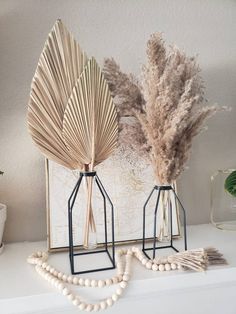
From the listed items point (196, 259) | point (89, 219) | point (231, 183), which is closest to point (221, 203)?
point (231, 183)

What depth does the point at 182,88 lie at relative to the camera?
2.11 feet

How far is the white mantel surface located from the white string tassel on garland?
0.4 inches

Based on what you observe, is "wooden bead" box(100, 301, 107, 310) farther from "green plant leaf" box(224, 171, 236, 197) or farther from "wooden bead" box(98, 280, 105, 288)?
"green plant leaf" box(224, 171, 236, 197)

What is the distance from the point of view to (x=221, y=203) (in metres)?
0.90

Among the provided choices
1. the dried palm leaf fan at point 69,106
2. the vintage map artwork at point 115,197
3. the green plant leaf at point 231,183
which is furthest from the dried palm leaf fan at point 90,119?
the green plant leaf at point 231,183

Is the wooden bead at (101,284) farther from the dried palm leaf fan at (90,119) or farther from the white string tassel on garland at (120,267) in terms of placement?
the dried palm leaf fan at (90,119)

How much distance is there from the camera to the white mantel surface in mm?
550

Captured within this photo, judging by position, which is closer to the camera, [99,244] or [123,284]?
[123,284]

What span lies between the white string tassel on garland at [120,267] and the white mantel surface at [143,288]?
0.04 ft

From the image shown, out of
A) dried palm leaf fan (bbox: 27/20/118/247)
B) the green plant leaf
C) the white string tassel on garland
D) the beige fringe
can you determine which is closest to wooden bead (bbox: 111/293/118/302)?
the white string tassel on garland

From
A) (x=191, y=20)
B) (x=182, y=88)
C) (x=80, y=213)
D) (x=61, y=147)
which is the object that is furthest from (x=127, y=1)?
(x=80, y=213)

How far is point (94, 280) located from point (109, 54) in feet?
1.74

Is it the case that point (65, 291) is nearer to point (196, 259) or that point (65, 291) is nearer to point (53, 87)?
point (196, 259)

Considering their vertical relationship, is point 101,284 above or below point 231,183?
below
